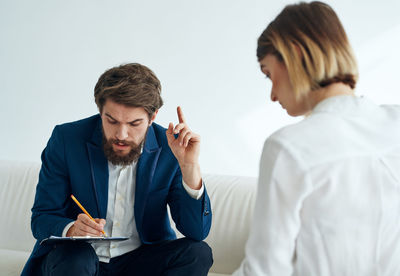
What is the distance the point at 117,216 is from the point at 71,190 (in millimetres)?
221

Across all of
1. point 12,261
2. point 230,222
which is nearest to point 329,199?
point 230,222

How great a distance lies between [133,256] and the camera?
1931mm

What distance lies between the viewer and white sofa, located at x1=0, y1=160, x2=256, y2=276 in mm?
2426

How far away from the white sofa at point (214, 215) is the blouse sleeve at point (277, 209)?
141 cm

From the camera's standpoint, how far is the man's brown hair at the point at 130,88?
186 cm

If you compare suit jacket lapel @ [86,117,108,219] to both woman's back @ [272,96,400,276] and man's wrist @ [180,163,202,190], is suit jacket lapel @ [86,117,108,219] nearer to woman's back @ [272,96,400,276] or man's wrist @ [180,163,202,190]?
man's wrist @ [180,163,202,190]

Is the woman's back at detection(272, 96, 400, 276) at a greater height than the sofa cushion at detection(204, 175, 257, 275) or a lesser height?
greater

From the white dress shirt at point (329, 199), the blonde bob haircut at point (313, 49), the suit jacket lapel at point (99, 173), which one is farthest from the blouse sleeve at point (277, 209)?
the suit jacket lapel at point (99, 173)

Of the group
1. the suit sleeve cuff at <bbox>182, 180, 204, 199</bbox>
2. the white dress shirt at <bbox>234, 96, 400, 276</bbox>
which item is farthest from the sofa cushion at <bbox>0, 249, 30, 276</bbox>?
the white dress shirt at <bbox>234, 96, 400, 276</bbox>

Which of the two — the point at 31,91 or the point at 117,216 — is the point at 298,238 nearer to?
the point at 117,216

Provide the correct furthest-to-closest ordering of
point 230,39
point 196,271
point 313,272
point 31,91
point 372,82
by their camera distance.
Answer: point 31,91 < point 230,39 < point 372,82 < point 196,271 < point 313,272

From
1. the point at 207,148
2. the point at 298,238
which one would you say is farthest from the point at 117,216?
the point at 207,148

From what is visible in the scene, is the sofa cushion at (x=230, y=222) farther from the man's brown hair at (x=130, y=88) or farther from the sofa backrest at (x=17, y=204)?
the sofa backrest at (x=17, y=204)

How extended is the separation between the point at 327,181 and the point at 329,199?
1.6 inches
